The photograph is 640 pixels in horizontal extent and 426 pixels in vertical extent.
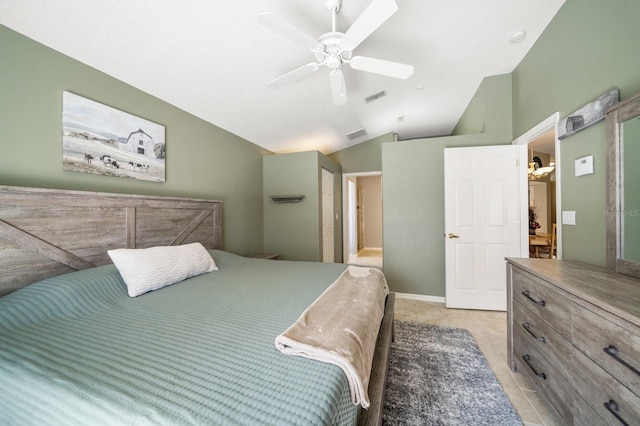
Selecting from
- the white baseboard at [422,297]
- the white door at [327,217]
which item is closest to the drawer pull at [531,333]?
the white baseboard at [422,297]

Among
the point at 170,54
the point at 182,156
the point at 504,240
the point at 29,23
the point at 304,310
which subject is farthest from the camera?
the point at 504,240

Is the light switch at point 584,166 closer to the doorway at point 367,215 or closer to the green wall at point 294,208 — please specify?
the green wall at point 294,208

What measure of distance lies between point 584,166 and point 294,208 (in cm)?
339

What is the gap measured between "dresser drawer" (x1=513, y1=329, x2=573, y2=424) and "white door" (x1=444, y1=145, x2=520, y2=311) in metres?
1.33

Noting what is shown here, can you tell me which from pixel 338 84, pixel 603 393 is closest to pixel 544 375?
pixel 603 393

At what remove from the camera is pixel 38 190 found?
59.8 inches

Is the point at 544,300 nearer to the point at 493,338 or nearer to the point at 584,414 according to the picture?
the point at 584,414

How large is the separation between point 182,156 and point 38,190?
4.12 ft

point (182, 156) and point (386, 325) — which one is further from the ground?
point (182, 156)

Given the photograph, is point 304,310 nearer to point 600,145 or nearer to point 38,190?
point 38,190

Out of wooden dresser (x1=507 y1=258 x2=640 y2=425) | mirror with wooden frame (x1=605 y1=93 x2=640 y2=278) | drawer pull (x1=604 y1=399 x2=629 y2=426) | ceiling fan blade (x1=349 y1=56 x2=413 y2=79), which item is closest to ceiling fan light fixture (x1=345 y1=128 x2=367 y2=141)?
ceiling fan blade (x1=349 y1=56 x2=413 y2=79)

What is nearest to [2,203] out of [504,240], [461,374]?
[461,374]

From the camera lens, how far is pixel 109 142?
6.48 feet

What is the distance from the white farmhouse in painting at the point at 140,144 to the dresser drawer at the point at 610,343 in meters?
3.25
